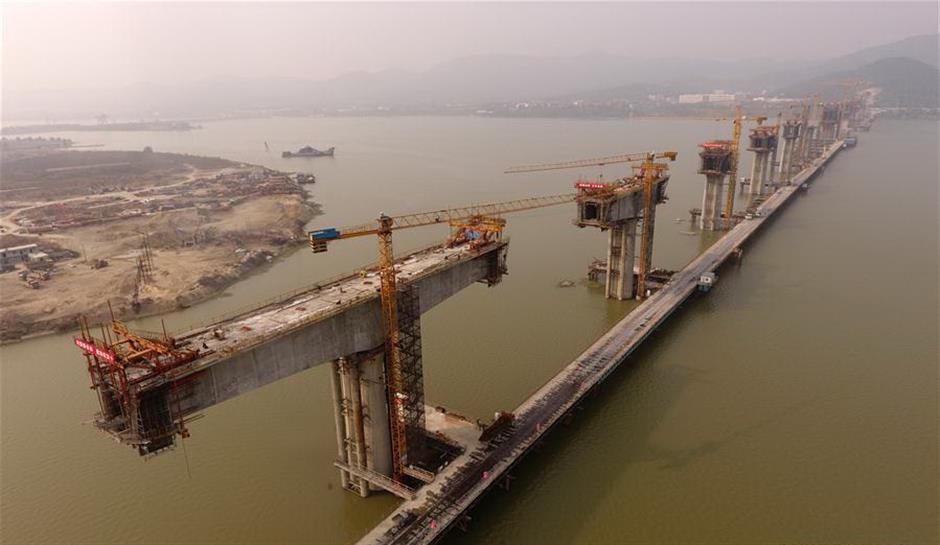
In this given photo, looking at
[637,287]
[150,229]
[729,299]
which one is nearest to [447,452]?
[637,287]

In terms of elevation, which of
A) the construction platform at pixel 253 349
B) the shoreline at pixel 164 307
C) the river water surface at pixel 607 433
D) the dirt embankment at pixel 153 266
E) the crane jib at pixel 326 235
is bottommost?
the river water surface at pixel 607 433

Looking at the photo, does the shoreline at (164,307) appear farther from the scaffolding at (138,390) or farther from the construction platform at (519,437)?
the construction platform at (519,437)

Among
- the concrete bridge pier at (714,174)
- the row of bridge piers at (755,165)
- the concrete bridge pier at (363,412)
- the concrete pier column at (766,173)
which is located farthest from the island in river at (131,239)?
the concrete pier column at (766,173)

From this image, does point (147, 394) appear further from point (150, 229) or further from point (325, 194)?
point (325, 194)

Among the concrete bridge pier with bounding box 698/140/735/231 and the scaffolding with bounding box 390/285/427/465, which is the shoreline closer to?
the scaffolding with bounding box 390/285/427/465

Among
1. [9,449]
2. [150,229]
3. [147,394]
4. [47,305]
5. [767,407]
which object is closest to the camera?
[147,394]

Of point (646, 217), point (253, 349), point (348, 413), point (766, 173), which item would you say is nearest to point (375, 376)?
point (348, 413)
